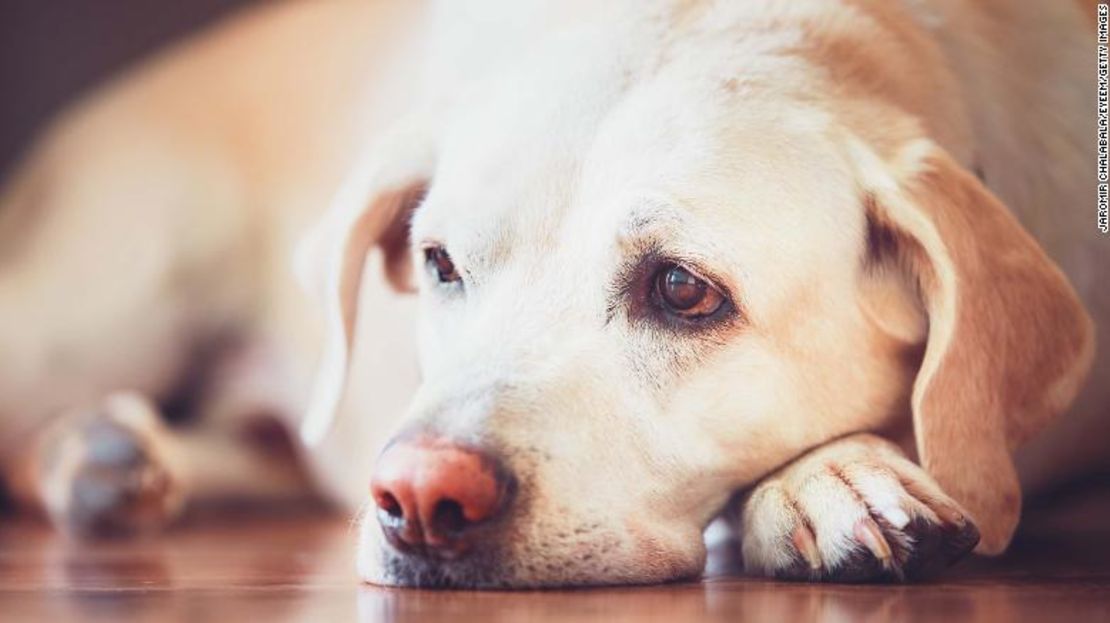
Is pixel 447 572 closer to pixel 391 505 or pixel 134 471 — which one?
pixel 391 505

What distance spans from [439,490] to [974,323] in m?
0.75

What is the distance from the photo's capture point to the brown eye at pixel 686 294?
211cm

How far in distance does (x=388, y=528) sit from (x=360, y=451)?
4.66ft

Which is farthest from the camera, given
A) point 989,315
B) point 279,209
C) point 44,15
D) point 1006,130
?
point 44,15

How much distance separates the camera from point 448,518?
1.88 metres

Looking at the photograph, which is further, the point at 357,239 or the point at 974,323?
the point at 357,239

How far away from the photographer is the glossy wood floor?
1.67m

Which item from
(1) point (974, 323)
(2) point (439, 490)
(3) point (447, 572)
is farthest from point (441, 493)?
(1) point (974, 323)

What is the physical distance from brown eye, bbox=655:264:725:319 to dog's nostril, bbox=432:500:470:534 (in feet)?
1.38

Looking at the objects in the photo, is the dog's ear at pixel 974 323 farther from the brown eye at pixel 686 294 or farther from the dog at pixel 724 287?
the brown eye at pixel 686 294

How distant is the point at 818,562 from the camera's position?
1.97 m

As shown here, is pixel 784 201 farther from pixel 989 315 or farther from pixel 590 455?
pixel 590 455

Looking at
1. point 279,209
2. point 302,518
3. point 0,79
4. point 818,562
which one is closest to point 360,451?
point 302,518

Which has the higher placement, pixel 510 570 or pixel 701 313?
pixel 701 313
